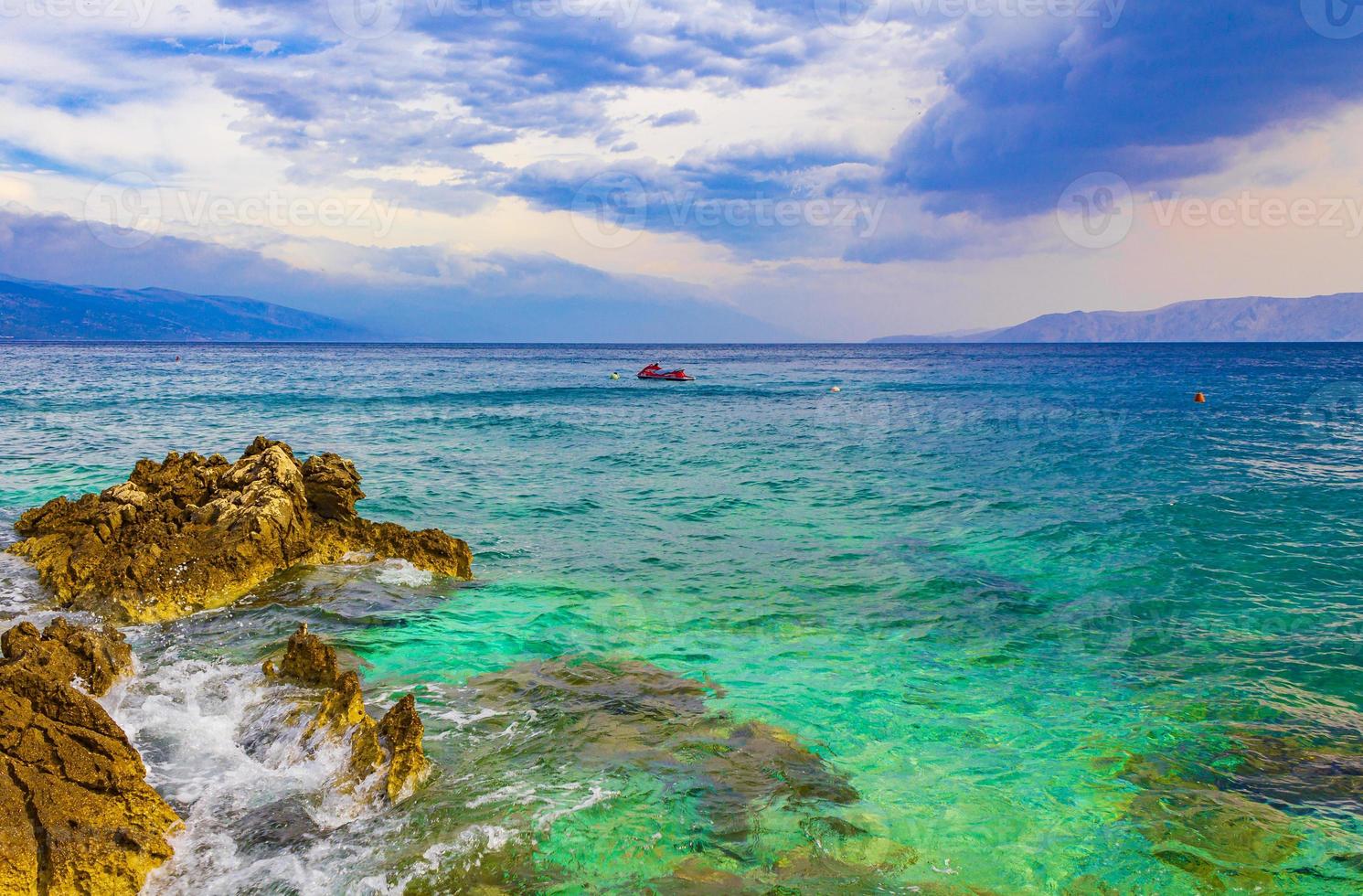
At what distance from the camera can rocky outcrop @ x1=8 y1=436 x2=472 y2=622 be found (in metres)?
11.3

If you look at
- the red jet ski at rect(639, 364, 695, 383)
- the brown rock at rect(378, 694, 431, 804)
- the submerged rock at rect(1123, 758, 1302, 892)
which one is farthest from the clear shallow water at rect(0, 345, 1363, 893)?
the red jet ski at rect(639, 364, 695, 383)

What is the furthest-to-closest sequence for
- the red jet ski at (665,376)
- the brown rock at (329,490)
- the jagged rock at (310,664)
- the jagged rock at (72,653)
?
the red jet ski at (665,376), the brown rock at (329,490), the jagged rock at (310,664), the jagged rock at (72,653)

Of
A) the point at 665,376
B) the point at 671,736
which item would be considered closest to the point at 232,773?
the point at 671,736

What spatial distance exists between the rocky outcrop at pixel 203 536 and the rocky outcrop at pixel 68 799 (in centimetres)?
496

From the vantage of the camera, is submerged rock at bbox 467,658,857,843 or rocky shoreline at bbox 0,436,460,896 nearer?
rocky shoreline at bbox 0,436,460,896

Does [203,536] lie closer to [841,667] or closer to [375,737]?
[375,737]

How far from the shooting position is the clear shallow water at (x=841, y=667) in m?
6.10

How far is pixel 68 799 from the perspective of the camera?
5.42 meters

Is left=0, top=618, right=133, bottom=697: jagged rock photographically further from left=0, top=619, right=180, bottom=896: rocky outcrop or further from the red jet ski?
the red jet ski

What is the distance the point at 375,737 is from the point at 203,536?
24.0ft

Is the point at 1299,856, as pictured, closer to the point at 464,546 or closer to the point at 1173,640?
the point at 1173,640

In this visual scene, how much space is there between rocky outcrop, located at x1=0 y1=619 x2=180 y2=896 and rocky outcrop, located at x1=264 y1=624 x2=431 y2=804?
1366mm

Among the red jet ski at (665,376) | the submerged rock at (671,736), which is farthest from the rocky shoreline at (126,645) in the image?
the red jet ski at (665,376)

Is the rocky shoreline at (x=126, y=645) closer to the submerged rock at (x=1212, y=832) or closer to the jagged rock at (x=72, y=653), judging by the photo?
the jagged rock at (x=72, y=653)
